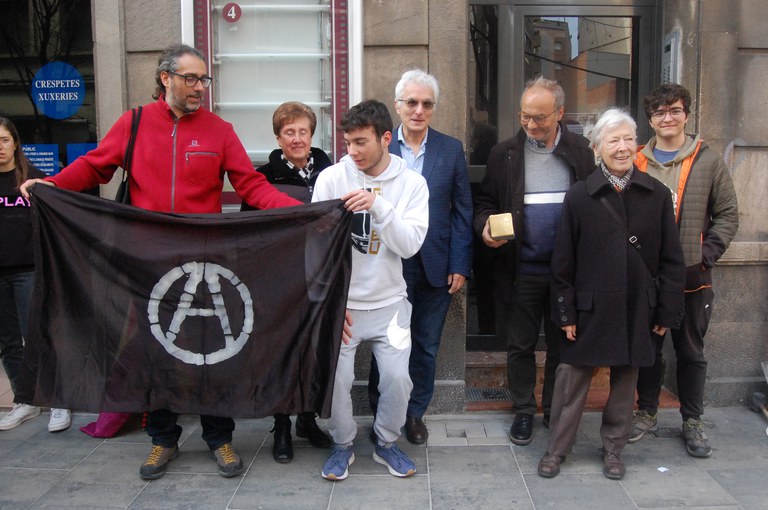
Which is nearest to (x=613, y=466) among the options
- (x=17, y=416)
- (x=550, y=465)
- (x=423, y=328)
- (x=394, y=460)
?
(x=550, y=465)

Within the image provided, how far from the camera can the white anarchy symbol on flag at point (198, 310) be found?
394 cm

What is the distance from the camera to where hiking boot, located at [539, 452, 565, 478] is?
412cm

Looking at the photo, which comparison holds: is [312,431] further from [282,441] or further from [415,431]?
[415,431]

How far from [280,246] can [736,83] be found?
3469 millimetres

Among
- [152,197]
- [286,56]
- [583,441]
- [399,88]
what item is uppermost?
[286,56]

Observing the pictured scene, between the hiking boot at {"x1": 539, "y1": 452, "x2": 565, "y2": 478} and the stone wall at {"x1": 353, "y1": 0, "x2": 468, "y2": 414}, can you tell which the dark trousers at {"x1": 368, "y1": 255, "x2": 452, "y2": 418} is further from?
the hiking boot at {"x1": 539, "y1": 452, "x2": 565, "y2": 478}

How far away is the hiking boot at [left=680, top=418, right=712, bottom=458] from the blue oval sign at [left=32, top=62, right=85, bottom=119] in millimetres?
5277

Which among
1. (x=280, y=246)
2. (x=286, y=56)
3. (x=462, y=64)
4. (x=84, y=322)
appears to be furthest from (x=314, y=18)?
(x=84, y=322)

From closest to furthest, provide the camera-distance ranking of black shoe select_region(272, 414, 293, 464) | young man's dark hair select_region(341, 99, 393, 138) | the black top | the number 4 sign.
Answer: young man's dark hair select_region(341, 99, 393, 138), black shoe select_region(272, 414, 293, 464), the black top, the number 4 sign

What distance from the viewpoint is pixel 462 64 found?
16.4 feet

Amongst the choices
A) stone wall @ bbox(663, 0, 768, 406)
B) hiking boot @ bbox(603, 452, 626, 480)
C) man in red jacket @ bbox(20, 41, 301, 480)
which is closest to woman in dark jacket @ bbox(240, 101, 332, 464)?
man in red jacket @ bbox(20, 41, 301, 480)

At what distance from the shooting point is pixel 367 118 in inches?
152

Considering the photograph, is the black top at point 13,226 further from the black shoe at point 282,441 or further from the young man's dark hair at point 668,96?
the young man's dark hair at point 668,96

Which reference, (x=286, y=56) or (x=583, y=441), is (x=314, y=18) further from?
(x=583, y=441)
